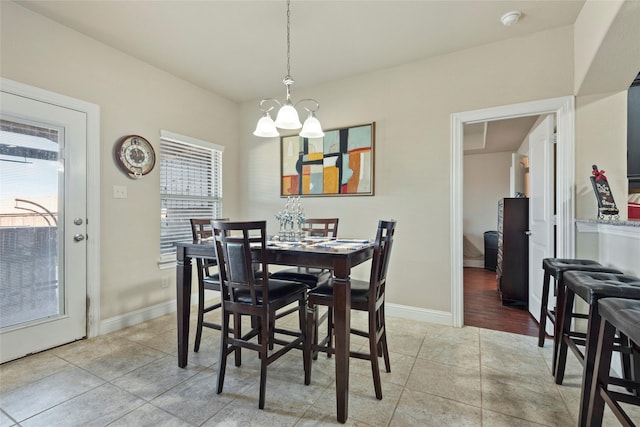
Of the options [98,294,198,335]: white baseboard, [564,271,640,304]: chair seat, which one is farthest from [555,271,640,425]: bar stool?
[98,294,198,335]: white baseboard

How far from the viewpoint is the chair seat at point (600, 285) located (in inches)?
55.3

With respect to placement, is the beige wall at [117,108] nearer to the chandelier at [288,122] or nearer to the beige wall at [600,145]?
the chandelier at [288,122]

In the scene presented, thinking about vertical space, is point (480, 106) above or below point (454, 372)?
above

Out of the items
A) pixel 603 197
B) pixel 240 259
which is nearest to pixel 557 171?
pixel 603 197

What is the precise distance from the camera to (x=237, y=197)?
418 cm

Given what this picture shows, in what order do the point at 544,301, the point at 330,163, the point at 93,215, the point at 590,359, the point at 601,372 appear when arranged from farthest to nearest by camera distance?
the point at 330,163 < the point at 93,215 < the point at 544,301 < the point at 590,359 < the point at 601,372

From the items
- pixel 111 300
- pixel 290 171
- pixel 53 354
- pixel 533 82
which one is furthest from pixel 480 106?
pixel 53 354

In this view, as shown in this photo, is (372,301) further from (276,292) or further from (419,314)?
(419,314)

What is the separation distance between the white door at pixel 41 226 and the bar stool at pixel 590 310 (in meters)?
3.49

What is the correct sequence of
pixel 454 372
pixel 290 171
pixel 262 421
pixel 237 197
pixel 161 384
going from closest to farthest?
pixel 262 421
pixel 161 384
pixel 454 372
pixel 290 171
pixel 237 197

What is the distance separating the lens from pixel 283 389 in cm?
184

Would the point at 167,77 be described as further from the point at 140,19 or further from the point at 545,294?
the point at 545,294

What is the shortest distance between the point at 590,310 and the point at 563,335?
0.52 m

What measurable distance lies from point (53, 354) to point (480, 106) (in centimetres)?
404
